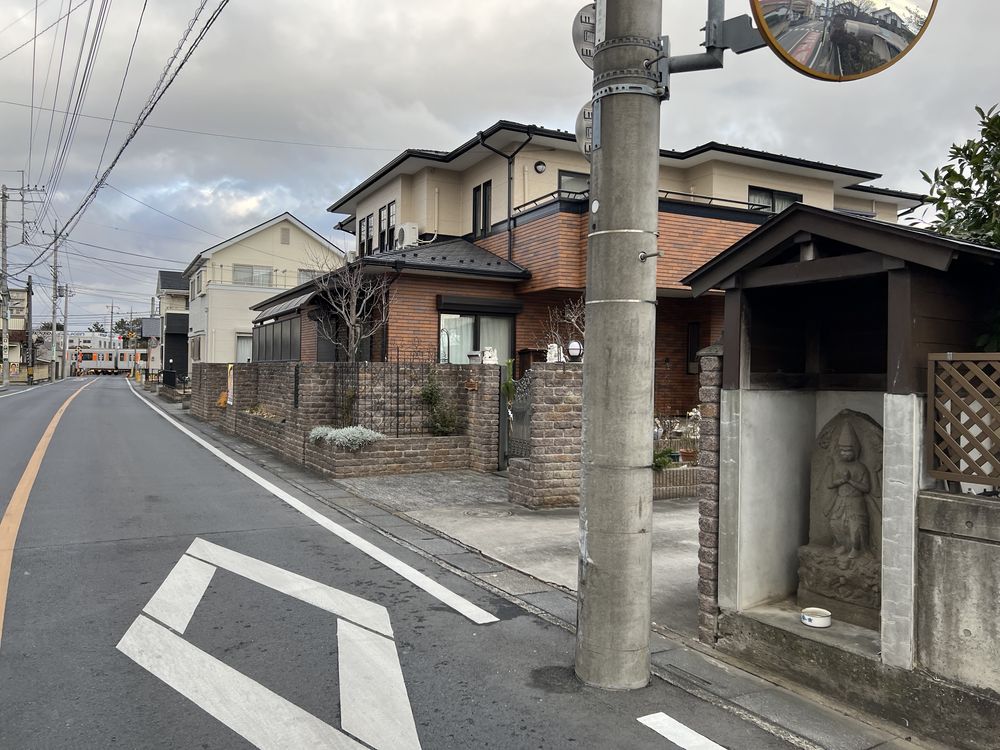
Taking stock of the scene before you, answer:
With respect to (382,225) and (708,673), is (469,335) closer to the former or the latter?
(382,225)

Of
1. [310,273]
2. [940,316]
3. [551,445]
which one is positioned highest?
[310,273]

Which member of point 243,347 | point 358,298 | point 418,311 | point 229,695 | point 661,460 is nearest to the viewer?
point 229,695

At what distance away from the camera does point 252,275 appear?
4112 centimetres

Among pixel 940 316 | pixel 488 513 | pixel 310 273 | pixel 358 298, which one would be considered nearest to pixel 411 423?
pixel 488 513

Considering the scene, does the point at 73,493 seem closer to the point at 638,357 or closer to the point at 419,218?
the point at 638,357

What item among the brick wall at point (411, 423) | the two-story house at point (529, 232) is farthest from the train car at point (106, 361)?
the brick wall at point (411, 423)

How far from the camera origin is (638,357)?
428 cm

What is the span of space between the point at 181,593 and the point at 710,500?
14.1ft

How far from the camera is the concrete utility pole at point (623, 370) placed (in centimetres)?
427

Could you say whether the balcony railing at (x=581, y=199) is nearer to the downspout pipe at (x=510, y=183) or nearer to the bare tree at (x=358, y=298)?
the downspout pipe at (x=510, y=183)

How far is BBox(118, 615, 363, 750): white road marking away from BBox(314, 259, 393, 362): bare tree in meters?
10.2

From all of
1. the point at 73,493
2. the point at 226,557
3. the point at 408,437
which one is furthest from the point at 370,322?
the point at 226,557

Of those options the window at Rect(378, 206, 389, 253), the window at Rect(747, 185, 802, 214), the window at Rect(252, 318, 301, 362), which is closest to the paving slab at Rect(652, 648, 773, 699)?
the window at Rect(747, 185, 802, 214)

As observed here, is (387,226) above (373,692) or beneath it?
above
